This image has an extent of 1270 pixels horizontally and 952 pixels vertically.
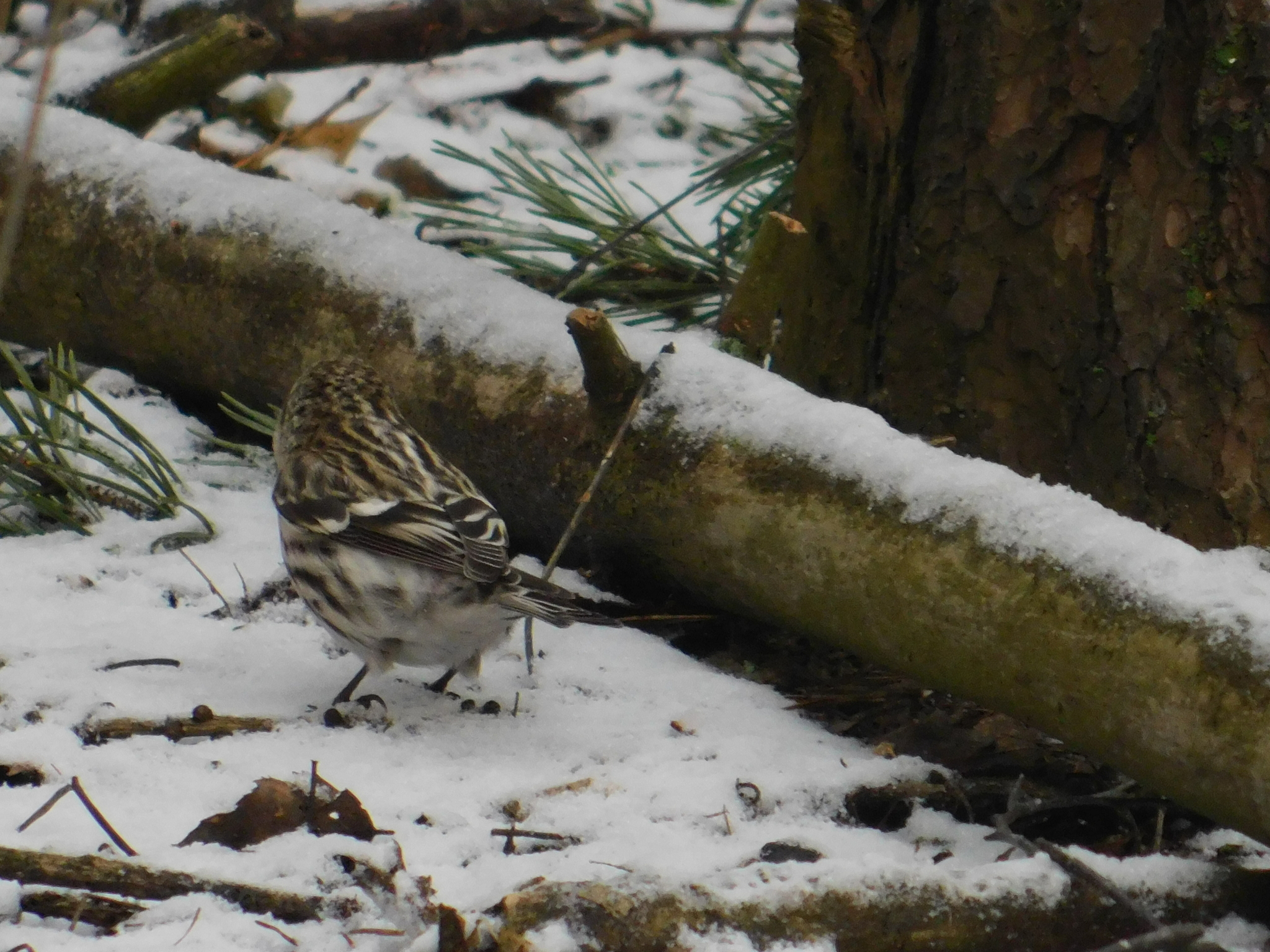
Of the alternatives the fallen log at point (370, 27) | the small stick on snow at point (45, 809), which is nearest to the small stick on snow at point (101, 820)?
the small stick on snow at point (45, 809)

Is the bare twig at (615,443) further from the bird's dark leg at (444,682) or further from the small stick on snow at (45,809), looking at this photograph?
the small stick on snow at (45,809)

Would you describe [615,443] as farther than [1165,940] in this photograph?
Yes

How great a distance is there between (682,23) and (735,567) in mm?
4867

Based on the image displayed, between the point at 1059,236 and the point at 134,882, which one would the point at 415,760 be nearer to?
the point at 134,882

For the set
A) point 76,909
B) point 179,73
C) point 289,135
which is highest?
point 179,73

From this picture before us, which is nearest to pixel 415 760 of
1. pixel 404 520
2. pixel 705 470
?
pixel 404 520

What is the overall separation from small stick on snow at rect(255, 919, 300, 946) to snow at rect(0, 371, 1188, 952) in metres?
0.01

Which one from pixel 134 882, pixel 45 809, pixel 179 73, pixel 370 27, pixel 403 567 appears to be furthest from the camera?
pixel 370 27

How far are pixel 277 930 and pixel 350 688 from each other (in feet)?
→ 3.12

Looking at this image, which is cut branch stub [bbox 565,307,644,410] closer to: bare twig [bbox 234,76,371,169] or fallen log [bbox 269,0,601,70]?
fallen log [bbox 269,0,601,70]

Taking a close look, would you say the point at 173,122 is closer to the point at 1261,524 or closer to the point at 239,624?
the point at 239,624

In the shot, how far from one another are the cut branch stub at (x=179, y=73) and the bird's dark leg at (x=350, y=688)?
225 cm

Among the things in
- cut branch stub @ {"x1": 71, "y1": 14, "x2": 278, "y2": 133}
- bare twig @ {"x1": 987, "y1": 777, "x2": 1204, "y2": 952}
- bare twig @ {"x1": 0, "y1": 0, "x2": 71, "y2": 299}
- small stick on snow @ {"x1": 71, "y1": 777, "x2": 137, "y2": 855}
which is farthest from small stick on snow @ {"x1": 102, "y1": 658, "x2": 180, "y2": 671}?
cut branch stub @ {"x1": 71, "y1": 14, "x2": 278, "y2": 133}

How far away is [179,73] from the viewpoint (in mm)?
4230
